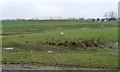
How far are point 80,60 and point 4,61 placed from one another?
403 centimetres

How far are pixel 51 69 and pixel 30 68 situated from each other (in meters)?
0.99

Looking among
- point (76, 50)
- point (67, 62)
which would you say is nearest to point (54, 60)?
point (67, 62)

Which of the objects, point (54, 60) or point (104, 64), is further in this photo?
point (54, 60)

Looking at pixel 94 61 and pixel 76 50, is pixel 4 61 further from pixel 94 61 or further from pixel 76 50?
pixel 76 50

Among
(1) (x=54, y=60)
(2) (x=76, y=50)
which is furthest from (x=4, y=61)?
(2) (x=76, y=50)

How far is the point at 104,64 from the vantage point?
45.6ft

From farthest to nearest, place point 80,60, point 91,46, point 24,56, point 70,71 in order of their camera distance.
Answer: point 91,46 < point 24,56 < point 80,60 < point 70,71

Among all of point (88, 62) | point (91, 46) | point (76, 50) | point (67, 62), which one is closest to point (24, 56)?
point (67, 62)

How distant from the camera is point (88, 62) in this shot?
14.3 m

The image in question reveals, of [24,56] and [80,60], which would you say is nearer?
[80,60]

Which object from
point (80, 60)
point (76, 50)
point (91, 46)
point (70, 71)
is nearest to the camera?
point (70, 71)

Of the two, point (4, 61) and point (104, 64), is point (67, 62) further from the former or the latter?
point (4, 61)

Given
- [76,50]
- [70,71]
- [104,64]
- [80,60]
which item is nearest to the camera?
[70,71]

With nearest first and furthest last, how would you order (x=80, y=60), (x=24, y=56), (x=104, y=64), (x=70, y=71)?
1. (x=70, y=71)
2. (x=104, y=64)
3. (x=80, y=60)
4. (x=24, y=56)
